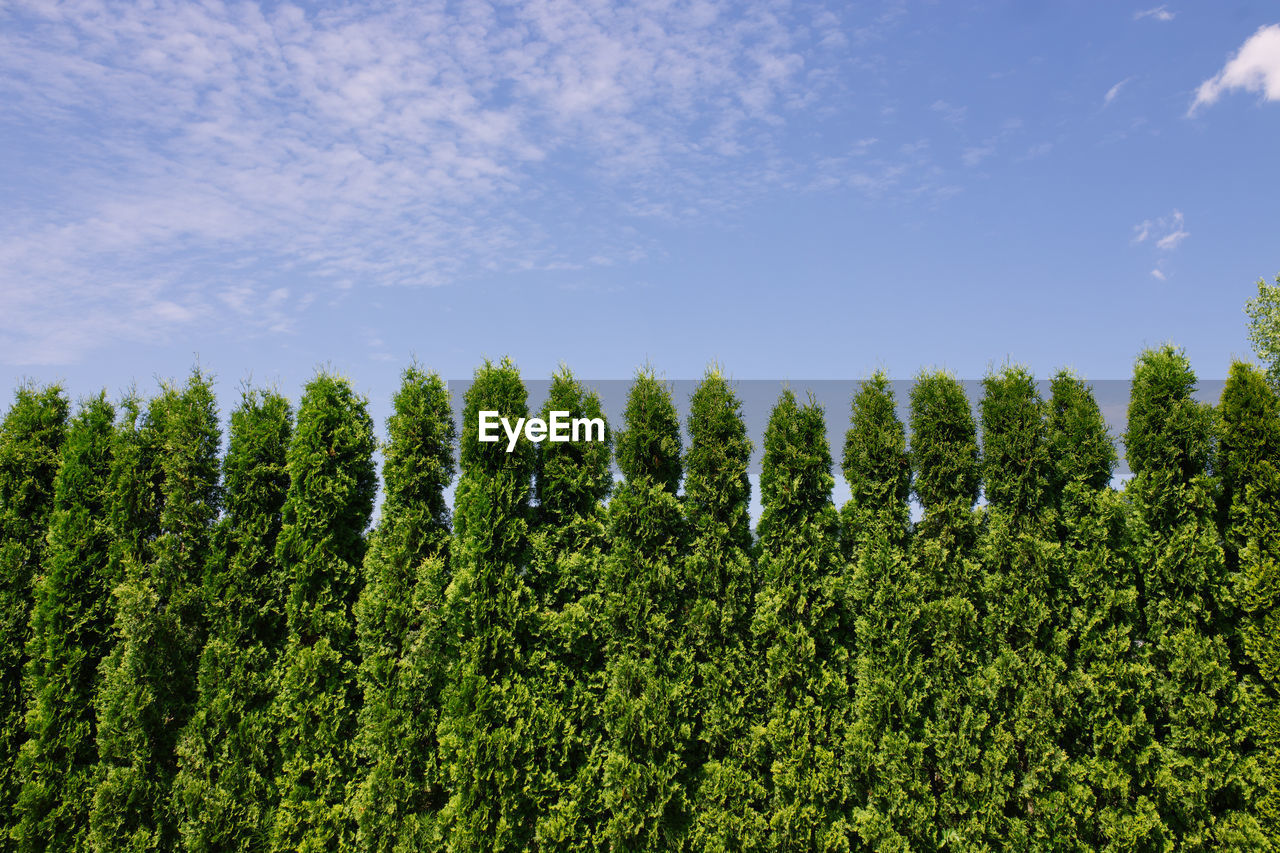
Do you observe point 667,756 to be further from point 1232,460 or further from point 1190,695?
point 1232,460

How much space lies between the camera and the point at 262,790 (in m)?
7.98

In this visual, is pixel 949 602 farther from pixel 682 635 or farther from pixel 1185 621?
pixel 682 635

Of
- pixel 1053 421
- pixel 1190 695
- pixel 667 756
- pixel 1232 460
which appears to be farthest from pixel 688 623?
pixel 1232 460

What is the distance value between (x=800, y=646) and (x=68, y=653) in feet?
28.8

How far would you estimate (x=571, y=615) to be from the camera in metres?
7.57

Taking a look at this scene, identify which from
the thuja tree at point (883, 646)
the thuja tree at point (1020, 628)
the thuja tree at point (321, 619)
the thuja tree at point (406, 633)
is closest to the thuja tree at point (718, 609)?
the thuja tree at point (883, 646)

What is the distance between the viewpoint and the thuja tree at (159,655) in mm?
8047

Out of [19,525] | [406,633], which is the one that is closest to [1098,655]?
[406,633]

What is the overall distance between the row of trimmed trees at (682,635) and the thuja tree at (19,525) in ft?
1.97

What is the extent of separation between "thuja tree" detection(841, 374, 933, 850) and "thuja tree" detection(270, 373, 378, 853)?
5.64 meters

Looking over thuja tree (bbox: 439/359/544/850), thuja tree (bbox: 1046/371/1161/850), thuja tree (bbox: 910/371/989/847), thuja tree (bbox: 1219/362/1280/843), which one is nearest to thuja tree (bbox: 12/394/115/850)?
thuja tree (bbox: 439/359/544/850)

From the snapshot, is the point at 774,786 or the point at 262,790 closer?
the point at 774,786

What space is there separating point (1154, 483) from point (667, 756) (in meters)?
6.02

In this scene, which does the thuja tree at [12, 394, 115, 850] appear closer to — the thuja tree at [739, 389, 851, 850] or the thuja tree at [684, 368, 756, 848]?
the thuja tree at [684, 368, 756, 848]
